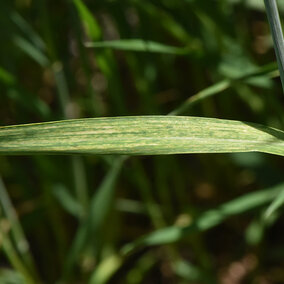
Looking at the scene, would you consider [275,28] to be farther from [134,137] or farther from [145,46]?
[145,46]

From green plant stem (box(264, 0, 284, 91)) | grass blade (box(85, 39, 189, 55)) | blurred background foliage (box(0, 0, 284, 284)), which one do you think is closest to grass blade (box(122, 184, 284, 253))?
blurred background foliage (box(0, 0, 284, 284))

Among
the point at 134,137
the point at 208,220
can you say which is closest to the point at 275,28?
the point at 134,137

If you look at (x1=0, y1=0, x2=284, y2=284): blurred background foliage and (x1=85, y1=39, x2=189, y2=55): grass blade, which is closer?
(x1=85, y1=39, x2=189, y2=55): grass blade

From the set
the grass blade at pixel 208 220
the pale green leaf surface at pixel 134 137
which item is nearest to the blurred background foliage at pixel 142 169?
the grass blade at pixel 208 220

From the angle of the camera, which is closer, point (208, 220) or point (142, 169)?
point (208, 220)

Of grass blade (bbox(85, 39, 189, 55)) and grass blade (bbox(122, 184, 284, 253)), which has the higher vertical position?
grass blade (bbox(85, 39, 189, 55))

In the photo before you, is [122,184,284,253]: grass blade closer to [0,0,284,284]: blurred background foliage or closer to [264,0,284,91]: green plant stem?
[0,0,284,284]: blurred background foliage
